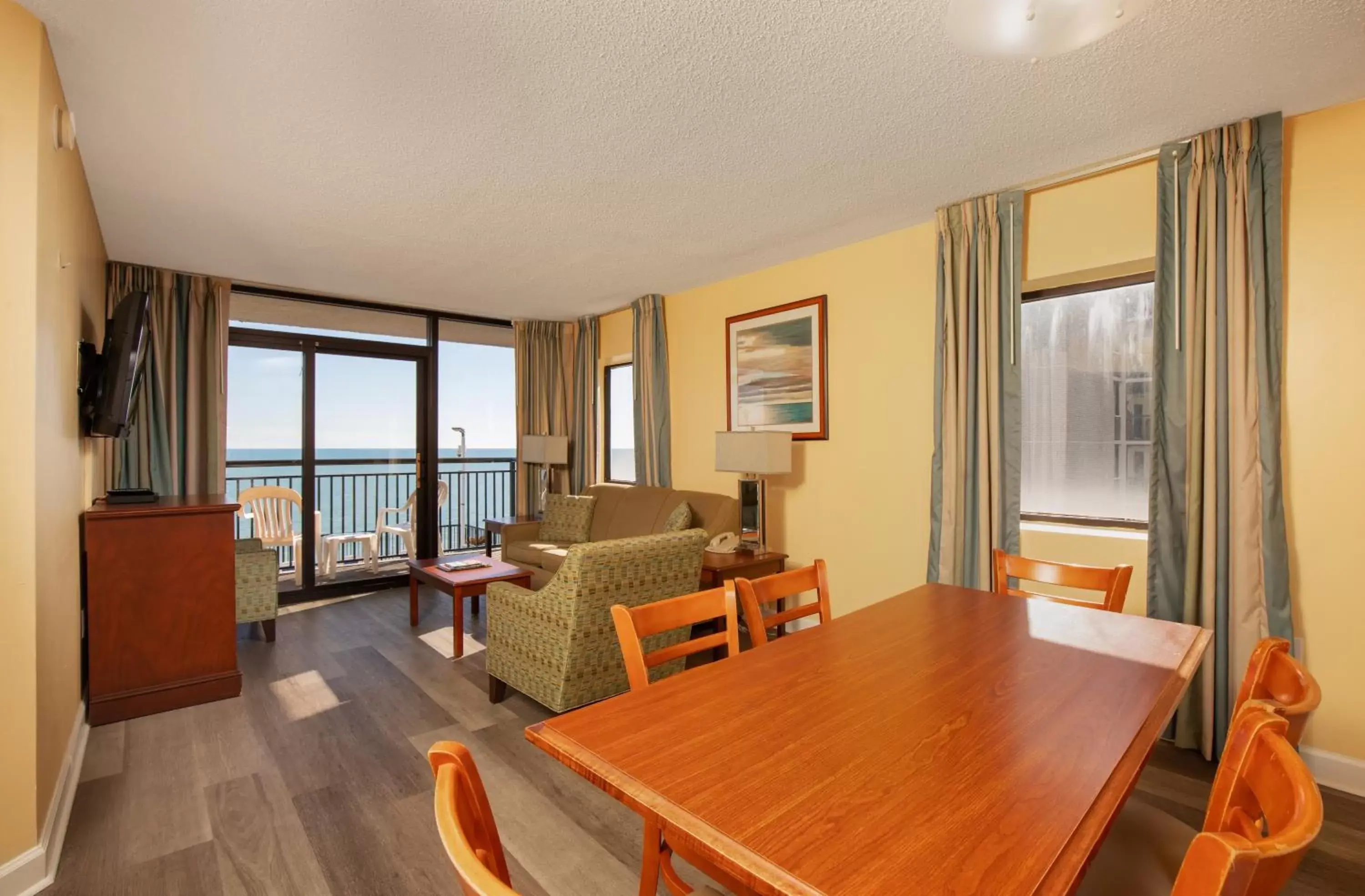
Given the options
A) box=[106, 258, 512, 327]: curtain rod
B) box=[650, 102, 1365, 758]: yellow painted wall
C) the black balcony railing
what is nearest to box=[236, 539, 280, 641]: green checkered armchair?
the black balcony railing

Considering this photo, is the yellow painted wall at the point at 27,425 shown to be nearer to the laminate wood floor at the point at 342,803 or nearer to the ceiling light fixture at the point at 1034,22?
the laminate wood floor at the point at 342,803

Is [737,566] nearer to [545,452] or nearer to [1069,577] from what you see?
[1069,577]

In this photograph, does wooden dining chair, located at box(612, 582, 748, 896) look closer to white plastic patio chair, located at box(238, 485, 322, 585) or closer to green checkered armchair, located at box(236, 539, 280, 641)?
green checkered armchair, located at box(236, 539, 280, 641)

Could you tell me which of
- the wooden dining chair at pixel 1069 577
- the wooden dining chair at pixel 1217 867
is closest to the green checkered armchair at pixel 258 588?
the wooden dining chair at pixel 1069 577

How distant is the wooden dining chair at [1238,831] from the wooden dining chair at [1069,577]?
87cm

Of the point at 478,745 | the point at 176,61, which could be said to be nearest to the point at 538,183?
the point at 176,61

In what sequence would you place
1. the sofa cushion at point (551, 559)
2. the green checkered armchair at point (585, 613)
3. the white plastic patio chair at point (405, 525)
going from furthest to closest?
the white plastic patio chair at point (405, 525) → the sofa cushion at point (551, 559) → the green checkered armchair at point (585, 613)

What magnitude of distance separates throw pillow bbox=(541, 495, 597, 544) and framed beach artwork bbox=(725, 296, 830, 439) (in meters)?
1.51

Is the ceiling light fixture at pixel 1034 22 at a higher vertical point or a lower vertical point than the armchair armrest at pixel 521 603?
higher

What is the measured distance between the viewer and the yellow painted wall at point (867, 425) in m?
3.65

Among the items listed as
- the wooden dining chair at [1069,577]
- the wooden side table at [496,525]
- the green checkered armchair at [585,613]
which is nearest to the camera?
the wooden dining chair at [1069,577]

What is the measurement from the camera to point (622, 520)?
5.17 meters

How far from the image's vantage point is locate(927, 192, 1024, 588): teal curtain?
3.15 meters

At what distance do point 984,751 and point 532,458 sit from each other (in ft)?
18.0
